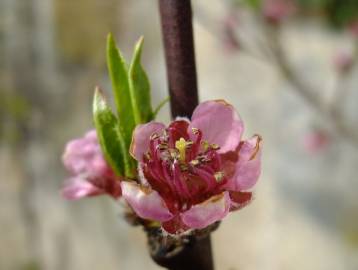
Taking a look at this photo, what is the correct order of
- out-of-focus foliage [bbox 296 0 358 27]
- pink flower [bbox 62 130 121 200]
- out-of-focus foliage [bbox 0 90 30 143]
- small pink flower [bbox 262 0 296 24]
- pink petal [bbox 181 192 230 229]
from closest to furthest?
pink petal [bbox 181 192 230 229] → pink flower [bbox 62 130 121 200] → small pink flower [bbox 262 0 296 24] → out-of-focus foliage [bbox 296 0 358 27] → out-of-focus foliage [bbox 0 90 30 143]

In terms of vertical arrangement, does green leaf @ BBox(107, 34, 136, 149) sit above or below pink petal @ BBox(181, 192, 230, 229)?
above

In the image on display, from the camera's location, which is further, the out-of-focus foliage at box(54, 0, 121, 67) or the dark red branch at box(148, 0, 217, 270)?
the out-of-focus foliage at box(54, 0, 121, 67)

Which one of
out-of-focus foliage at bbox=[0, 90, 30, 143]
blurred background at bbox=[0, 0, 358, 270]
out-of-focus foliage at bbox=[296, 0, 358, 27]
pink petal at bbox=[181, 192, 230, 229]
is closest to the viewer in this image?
pink petal at bbox=[181, 192, 230, 229]

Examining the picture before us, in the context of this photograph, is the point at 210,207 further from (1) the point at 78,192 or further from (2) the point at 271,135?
(2) the point at 271,135

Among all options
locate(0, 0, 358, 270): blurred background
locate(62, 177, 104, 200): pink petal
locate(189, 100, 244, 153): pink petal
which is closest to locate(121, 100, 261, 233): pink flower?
locate(189, 100, 244, 153): pink petal

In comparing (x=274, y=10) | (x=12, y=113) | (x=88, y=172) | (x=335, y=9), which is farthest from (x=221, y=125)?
(x=12, y=113)

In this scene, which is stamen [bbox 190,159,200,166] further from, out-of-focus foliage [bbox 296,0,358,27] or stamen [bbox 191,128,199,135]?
out-of-focus foliage [bbox 296,0,358,27]

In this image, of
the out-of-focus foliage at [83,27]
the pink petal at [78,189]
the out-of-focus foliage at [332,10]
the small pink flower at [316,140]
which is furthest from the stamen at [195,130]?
the out-of-focus foliage at [83,27]

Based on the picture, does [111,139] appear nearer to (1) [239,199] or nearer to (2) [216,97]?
(1) [239,199]
